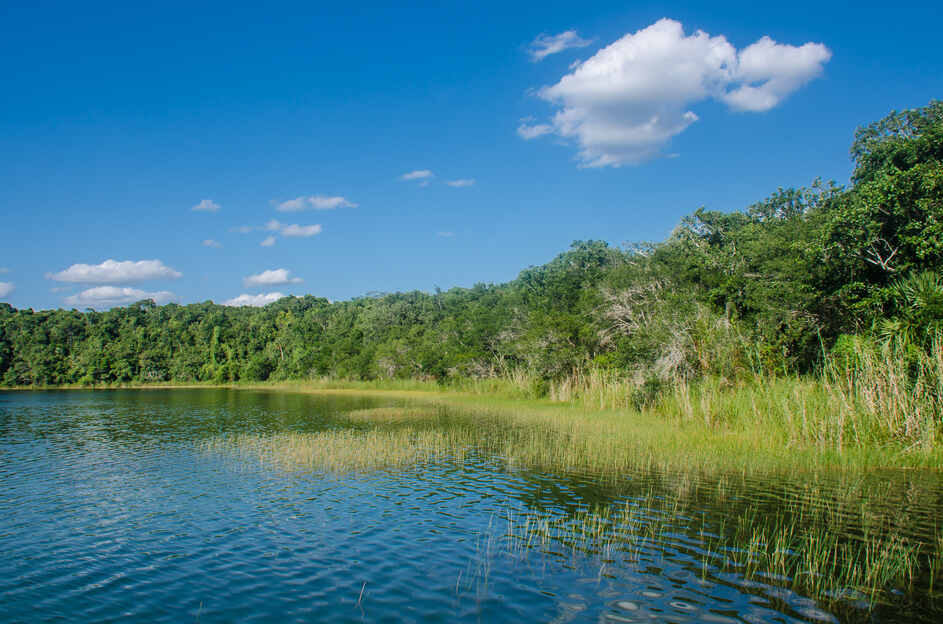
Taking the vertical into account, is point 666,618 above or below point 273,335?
below

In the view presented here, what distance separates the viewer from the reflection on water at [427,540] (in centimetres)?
890

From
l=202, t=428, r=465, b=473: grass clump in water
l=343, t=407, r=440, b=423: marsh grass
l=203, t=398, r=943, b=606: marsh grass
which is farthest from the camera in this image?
l=343, t=407, r=440, b=423: marsh grass

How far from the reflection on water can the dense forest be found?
947 cm

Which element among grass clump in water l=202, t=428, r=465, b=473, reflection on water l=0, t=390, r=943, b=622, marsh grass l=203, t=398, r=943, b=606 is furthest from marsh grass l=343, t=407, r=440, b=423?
reflection on water l=0, t=390, r=943, b=622

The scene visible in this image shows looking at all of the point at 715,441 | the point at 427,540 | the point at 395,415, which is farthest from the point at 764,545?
the point at 395,415

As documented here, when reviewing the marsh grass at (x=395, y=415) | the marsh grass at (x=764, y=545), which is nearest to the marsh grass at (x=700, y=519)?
the marsh grass at (x=764, y=545)

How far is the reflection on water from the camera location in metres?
8.90

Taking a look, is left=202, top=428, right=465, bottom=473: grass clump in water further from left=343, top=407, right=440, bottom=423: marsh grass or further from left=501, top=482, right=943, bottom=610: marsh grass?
left=501, top=482, right=943, bottom=610: marsh grass

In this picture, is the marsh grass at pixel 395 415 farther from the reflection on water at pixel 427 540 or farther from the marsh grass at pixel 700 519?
the reflection on water at pixel 427 540

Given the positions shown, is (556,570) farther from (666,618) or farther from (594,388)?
(594,388)

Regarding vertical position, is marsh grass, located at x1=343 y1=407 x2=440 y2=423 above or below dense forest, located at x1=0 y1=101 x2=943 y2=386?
below

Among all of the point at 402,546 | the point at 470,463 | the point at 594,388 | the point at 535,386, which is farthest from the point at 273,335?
the point at 402,546

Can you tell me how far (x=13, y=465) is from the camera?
2238 cm

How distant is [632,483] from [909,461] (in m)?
8.70
